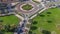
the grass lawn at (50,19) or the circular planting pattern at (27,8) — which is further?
the circular planting pattern at (27,8)

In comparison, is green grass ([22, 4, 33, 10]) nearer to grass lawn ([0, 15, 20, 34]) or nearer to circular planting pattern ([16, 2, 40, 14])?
circular planting pattern ([16, 2, 40, 14])

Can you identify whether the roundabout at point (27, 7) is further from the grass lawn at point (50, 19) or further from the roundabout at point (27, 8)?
the grass lawn at point (50, 19)

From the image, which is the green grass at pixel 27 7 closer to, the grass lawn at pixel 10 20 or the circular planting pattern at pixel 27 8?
the circular planting pattern at pixel 27 8

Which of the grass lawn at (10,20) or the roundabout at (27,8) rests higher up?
the roundabout at (27,8)

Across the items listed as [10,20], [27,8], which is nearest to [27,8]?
[27,8]

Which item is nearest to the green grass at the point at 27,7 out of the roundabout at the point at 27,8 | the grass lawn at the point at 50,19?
the roundabout at the point at 27,8

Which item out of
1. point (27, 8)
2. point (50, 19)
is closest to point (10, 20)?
point (27, 8)

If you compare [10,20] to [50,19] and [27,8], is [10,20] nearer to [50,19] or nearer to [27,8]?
[27,8]

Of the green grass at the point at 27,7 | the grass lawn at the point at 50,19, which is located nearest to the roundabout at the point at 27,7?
the green grass at the point at 27,7

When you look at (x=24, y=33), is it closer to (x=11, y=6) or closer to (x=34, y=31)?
(x=34, y=31)

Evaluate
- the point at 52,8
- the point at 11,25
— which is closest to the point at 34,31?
the point at 11,25
